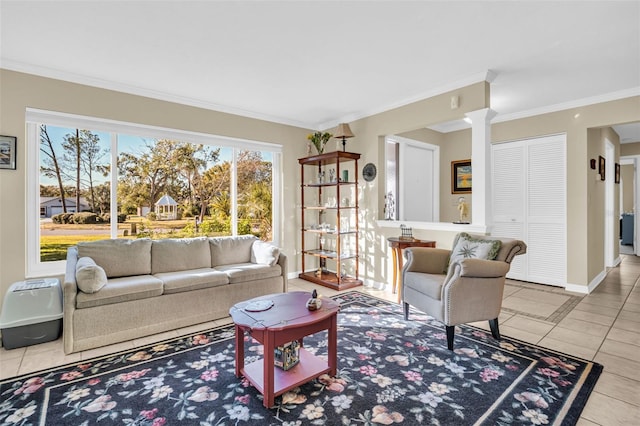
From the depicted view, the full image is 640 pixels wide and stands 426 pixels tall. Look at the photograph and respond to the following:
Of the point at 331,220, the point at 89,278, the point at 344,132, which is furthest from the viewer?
the point at 331,220

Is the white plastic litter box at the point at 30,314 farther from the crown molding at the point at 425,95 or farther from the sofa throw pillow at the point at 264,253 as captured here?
the crown molding at the point at 425,95

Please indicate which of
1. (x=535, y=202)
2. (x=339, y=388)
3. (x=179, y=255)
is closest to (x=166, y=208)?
(x=179, y=255)

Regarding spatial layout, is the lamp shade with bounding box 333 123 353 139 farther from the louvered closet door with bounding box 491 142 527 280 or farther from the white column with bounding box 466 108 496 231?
the louvered closet door with bounding box 491 142 527 280

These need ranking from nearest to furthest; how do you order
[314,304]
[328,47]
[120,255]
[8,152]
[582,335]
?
1. [314,304]
2. [328,47]
3. [582,335]
4. [8,152]
5. [120,255]

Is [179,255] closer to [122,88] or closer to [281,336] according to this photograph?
[122,88]

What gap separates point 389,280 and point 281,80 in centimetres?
289

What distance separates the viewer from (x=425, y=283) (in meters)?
2.92

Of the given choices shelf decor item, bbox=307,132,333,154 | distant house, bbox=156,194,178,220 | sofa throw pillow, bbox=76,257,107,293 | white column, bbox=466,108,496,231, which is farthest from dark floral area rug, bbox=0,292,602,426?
shelf decor item, bbox=307,132,333,154

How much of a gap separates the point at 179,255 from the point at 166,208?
0.78 meters

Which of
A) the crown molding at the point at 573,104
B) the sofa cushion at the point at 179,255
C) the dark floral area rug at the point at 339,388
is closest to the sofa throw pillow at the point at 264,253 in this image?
the sofa cushion at the point at 179,255

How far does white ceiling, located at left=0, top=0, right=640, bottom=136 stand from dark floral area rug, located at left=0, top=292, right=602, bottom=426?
8.31ft

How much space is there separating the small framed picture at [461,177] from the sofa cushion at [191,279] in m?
4.17

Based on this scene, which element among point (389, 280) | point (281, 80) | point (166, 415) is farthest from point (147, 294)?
point (389, 280)

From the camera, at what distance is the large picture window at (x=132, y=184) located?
3.33 meters
